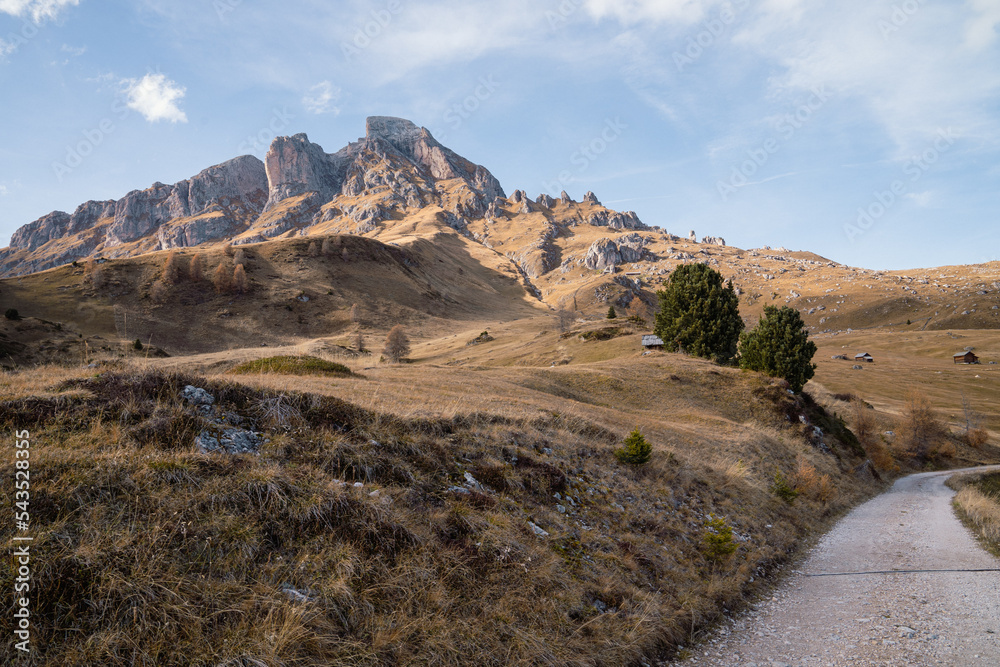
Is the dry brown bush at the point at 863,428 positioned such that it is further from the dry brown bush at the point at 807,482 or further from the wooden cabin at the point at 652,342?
the dry brown bush at the point at 807,482

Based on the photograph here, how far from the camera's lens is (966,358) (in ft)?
364

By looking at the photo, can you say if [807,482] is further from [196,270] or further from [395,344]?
[196,270]

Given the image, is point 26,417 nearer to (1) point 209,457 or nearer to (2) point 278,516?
(1) point 209,457

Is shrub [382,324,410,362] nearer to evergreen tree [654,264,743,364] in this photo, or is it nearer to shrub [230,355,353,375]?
evergreen tree [654,264,743,364]

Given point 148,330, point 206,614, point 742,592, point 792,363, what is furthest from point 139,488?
point 148,330

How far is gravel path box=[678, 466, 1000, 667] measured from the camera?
8.20 metres

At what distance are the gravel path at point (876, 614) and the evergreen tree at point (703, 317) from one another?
39.7 metres

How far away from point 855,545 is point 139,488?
21668mm

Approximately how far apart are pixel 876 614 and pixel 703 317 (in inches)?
1937

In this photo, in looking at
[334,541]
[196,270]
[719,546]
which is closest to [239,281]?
[196,270]

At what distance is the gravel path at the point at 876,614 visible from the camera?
8.20 m

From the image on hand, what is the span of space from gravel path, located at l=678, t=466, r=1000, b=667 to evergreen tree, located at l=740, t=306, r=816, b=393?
105ft

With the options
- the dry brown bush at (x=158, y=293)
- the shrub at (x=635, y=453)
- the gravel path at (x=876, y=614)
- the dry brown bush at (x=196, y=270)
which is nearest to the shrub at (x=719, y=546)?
the gravel path at (x=876, y=614)

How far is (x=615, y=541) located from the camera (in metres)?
10.7
